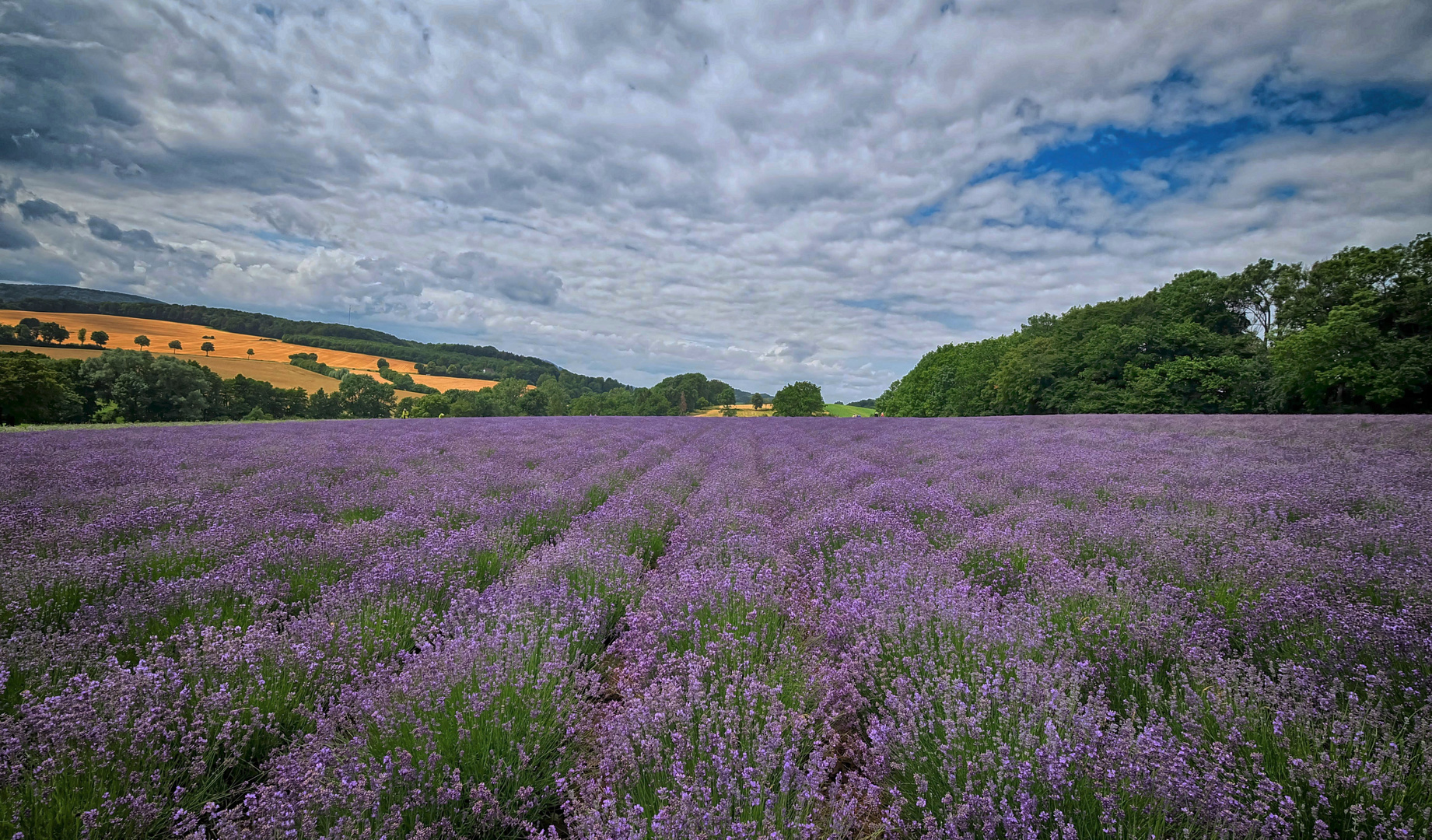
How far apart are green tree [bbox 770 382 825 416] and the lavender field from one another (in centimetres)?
6424


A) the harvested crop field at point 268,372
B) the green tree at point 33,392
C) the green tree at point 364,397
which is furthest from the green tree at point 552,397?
the green tree at point 33,392

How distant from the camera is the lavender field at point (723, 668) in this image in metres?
1.53

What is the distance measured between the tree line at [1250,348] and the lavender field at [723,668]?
29.7 m

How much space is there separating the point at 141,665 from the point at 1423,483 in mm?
9511

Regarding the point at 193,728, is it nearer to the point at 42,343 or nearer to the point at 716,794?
the point at 716,794

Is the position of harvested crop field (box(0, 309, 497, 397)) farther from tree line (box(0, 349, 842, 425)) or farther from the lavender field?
the lavender field

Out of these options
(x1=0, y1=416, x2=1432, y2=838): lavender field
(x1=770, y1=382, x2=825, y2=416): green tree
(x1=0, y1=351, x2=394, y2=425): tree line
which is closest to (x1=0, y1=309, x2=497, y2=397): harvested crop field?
(x1=0, y1=351, x2=394, y2=425): tree line

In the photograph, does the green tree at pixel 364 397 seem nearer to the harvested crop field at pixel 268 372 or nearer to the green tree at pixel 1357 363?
the harvested crop field at pixel 268 372

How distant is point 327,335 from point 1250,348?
83.8 m

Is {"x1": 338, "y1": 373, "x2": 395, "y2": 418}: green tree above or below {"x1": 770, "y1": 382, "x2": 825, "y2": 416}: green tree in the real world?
below

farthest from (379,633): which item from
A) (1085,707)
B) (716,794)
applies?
(1085,707)

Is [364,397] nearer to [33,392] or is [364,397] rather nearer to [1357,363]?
[33,392]

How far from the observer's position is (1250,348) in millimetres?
30141

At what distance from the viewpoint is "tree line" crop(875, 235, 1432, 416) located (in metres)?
23.2
